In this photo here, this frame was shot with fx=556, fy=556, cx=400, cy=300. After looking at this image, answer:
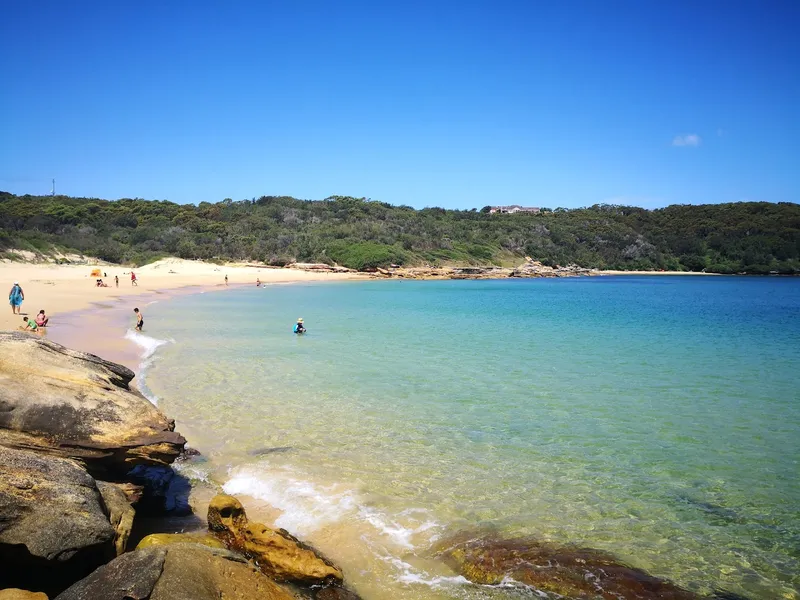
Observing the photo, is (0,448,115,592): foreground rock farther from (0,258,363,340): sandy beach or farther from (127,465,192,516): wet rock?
(0,258,363,340): sandy beach

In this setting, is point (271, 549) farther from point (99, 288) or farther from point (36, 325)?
point (99, 288)

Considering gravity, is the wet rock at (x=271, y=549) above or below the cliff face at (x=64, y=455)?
below

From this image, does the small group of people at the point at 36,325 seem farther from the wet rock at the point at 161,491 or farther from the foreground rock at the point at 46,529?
the foreground rock at the point at 46,529

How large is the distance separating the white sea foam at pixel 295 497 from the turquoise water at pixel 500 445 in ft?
0.11

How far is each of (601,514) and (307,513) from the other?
147 inches

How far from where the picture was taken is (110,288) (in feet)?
127

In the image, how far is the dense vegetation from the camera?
68438 millimetres

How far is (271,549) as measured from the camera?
17.7 feet

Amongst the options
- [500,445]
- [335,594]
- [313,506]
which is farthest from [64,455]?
[500,445]

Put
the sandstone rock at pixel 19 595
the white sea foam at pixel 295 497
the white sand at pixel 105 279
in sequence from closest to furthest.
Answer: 1. the sandstone rock at pixel 19 595
2. the white sea foam at pixel 295 497
3. the white sand at pixel 105 279

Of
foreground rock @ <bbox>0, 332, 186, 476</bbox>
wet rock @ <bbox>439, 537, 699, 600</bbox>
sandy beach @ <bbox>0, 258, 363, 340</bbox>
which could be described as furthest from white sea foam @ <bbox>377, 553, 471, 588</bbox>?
sandy beach @ <bbox>0, 258, 363, 340</bbox>

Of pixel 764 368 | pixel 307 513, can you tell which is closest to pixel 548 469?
pixel 307 513

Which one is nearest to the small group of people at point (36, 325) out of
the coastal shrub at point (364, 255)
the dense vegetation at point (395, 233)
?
the dense vegetation at point (395, 233)

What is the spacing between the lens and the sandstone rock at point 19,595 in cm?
385
